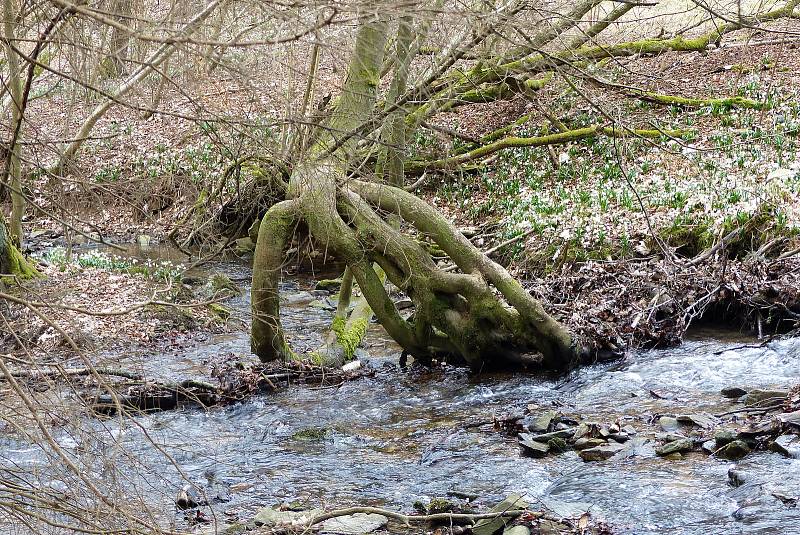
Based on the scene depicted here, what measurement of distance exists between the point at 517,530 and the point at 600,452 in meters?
1.39

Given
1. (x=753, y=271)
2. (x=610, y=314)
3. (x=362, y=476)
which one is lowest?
(x=362, y=476)

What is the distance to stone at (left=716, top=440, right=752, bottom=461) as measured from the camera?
5723 millimetres

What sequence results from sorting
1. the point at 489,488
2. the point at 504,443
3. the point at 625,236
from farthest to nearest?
1. the point at 625,236
2. the point at 504,443
3. the point at 489,488

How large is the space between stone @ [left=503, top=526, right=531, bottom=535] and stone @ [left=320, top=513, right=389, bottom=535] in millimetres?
834

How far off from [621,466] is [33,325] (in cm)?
641

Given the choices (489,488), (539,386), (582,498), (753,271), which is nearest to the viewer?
(582,498)

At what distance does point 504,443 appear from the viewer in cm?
670

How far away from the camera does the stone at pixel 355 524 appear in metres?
5.29

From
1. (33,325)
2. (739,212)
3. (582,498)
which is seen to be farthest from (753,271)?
(33,325)

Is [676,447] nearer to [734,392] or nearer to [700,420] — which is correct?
[700,420]

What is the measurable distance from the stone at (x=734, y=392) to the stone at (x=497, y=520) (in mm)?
2578

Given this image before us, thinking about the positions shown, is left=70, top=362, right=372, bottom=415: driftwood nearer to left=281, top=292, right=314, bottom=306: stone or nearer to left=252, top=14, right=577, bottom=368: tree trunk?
left=252, top=14, right=577, bottom=368: tree trunk

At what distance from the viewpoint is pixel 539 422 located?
6.87m

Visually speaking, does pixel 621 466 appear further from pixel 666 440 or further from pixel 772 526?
pixel 772 526
